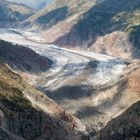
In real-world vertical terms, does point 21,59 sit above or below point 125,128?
above

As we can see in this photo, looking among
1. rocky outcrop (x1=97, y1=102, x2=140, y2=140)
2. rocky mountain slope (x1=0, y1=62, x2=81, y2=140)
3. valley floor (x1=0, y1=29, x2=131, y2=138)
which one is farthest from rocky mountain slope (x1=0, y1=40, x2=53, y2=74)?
rocky outcrop (x1=97, y1=102, x2=140, y2=140)

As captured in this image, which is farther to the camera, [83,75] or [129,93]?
[83,75]

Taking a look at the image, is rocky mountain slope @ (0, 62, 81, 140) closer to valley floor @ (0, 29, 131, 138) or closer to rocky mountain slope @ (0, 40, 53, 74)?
valley floor @ (0, 29, 131, 138)

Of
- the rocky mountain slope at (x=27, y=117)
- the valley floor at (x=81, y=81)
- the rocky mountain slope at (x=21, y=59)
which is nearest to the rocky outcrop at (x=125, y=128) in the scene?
the rocky mountain slope at (x=27, y=117)

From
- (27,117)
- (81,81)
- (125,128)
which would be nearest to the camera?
(125,128)

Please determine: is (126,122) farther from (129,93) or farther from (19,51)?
(19,51)

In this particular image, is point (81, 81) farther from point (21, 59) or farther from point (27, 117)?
point (27, 117)

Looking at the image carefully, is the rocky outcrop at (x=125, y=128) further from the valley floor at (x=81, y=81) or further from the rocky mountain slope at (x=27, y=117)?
the valley floor at (x=81, y=81)

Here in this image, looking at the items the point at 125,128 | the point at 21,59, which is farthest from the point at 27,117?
the point at 21,59

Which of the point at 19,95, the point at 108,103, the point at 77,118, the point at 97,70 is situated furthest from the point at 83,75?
the point at 19,95
